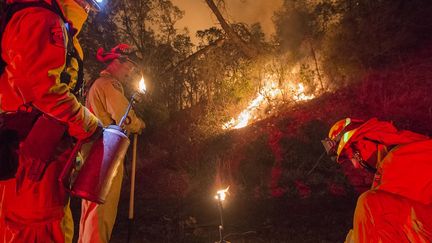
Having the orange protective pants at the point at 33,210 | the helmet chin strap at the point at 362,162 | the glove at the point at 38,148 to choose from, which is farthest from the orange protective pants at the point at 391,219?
the glove at the point at 38,148

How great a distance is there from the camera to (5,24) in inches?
83.2

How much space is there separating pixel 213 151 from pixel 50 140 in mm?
8539

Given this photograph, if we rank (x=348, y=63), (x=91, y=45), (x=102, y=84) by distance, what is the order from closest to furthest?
(x=102, y=84) → (x=348, y=63) → (x=91, y=45)

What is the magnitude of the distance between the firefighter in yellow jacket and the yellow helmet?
2.15m

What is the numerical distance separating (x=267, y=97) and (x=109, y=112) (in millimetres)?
9846

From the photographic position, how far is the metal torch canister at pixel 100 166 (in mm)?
2283

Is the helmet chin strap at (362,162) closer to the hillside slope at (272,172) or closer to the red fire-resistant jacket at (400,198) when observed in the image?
the red fire-resistant jacket at (400,198)

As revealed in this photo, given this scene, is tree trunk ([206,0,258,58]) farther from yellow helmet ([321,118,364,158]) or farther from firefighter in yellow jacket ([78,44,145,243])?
yellow helmet ([321,118,364,158])

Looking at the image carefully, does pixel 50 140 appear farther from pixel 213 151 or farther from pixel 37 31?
pixel 213 151

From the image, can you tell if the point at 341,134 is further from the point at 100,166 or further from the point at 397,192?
Answer: the point at 100,166

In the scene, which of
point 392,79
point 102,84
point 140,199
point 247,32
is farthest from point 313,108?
point 102,84

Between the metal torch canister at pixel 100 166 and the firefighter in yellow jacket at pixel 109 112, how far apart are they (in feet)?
4.04

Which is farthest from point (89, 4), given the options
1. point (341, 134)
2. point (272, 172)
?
point (272, 172)

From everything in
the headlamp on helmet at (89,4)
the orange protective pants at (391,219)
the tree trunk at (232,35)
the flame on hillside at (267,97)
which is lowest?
the orange protective pants at (391,219)
